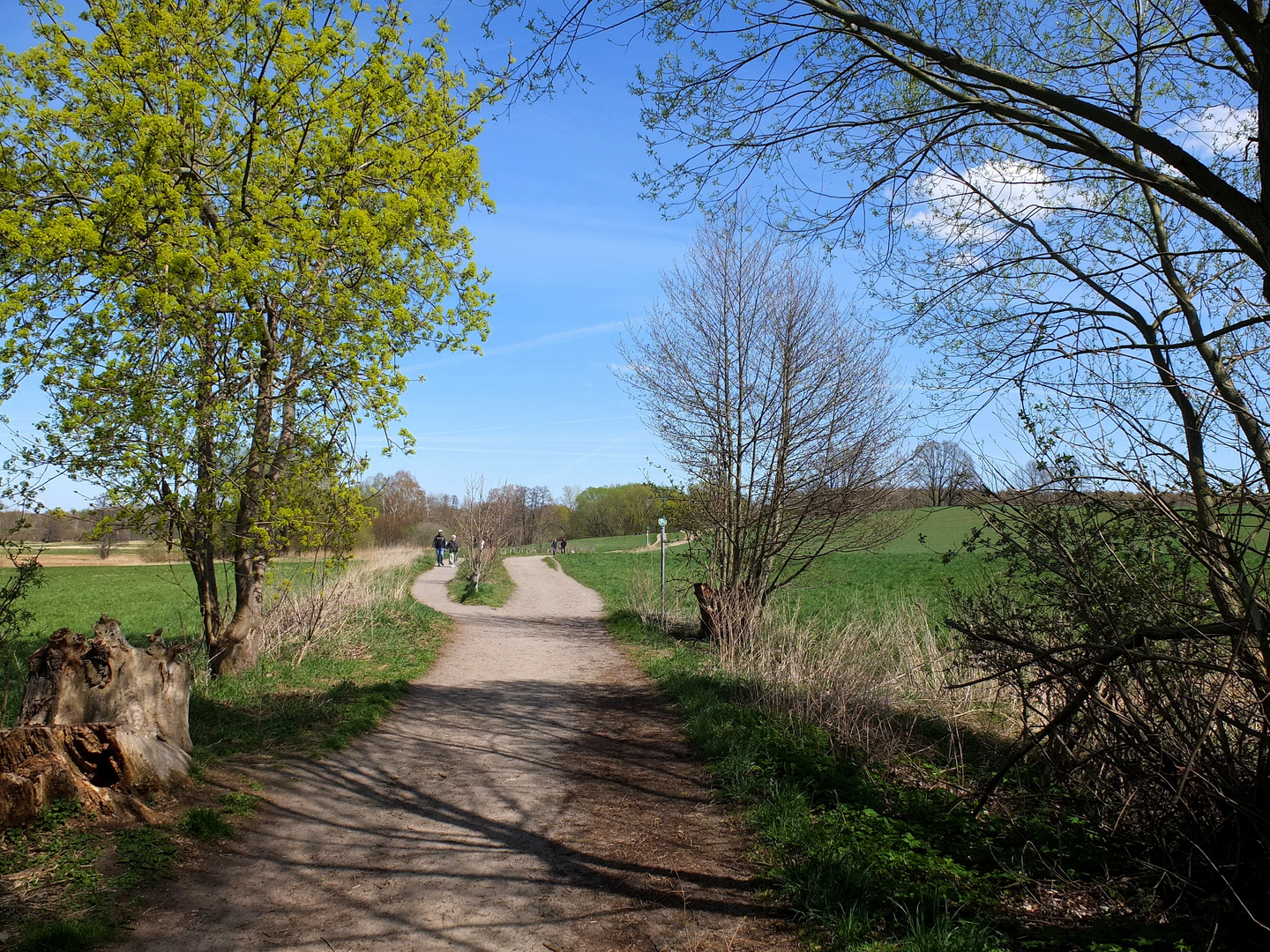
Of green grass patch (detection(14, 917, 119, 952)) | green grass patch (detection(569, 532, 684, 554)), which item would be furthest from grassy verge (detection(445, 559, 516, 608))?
green grass patch (detection(569, 532, 684, 554))

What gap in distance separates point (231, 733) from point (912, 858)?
5.76 meters

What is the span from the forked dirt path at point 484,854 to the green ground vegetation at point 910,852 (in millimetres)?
292

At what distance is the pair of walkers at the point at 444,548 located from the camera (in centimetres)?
3831

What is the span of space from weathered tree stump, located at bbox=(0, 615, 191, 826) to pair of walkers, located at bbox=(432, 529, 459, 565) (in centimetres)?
3185

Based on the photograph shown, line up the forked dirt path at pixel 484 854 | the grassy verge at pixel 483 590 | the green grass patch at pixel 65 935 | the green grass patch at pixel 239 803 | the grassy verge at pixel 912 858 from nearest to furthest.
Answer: the green grass patch at pixel 65 935, the grassy verge at pixel 912 858, the forked dirt path at pixel 484 854, the green grass patch at pixel 239 803, the grassy verge at pixel 483 590

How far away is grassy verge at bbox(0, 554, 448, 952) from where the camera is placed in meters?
3.71

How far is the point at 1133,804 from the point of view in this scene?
4113 mm

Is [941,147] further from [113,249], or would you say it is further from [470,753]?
[113,249]

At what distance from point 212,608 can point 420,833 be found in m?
5.56

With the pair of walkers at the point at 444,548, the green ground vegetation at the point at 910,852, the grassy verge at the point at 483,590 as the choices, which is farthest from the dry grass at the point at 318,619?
the pair of walkers at the point at 444,548

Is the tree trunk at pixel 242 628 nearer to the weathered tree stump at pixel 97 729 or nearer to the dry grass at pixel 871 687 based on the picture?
the weathered tree stump at pixel 97 729

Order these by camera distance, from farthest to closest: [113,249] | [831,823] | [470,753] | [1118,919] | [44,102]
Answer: [44,102], [113,249], [470,753], [831,823], [1118,919]

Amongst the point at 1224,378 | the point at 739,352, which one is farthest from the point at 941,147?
the point at 739,352

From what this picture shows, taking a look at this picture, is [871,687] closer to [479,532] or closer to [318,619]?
[318,619]
